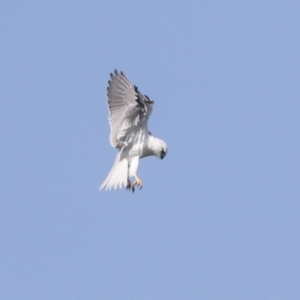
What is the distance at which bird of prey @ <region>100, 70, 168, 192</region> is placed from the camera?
1406 centimetres

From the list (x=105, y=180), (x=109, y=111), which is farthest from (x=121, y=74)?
(x=105, y=180)

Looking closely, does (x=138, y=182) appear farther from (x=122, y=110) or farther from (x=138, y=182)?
(x=122, y=110)

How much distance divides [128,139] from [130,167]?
18.4 inches

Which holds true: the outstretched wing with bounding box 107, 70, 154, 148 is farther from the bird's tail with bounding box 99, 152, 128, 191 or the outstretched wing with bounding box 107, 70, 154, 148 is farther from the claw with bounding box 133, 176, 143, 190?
the claw with bounding box 133, 176, 143, 190

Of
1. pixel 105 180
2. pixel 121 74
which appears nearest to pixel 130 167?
pixel 105 180

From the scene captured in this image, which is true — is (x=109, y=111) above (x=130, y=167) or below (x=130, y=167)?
above

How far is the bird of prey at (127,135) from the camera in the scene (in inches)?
554

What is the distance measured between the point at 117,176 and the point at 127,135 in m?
0.71

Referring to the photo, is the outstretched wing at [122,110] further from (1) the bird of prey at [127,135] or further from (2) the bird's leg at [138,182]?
(2) the bird's leg at [138,182]

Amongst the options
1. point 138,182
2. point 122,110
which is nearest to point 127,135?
point 122,110

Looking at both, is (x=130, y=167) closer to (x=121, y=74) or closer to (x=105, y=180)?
(x=105, y=180)

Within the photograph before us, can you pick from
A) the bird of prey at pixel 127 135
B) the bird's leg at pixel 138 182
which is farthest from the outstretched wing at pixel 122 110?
the bird's leg at pixel 138 182

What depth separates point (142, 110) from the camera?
13898mm

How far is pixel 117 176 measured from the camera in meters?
14.1
